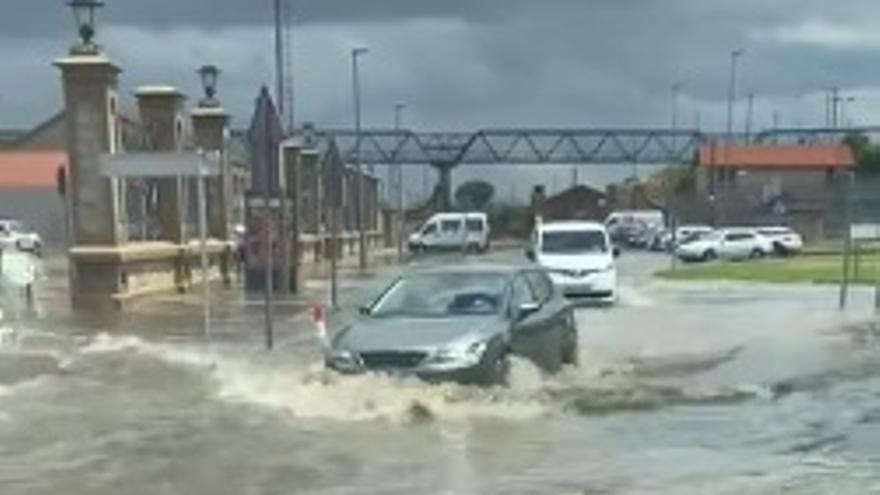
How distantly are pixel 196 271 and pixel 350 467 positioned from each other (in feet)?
87.3

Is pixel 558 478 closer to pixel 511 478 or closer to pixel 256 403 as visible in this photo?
pixel 511 478

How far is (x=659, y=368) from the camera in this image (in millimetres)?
20438

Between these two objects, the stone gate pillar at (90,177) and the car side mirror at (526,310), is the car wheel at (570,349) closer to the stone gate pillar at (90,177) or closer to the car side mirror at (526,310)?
the car side mirror at (526,310)

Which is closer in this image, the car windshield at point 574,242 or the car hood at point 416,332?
the car hood at point 416,332

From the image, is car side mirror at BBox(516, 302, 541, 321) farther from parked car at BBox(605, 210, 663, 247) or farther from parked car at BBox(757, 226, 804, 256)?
parked car at BBox(605, 210, 663, 247)

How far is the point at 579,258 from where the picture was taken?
112 feet

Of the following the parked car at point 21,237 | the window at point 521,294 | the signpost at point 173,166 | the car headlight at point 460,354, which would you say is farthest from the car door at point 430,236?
the car headlight at point 460,354

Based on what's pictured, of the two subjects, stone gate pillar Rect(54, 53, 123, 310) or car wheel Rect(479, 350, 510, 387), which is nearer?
car wheel Rect(479, 350, 510, 387)

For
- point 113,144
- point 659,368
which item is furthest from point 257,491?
point 113,144

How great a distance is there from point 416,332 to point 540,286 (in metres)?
3.34

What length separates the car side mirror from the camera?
1658 centimetres

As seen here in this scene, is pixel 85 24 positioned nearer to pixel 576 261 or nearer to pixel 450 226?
pixel 576 261

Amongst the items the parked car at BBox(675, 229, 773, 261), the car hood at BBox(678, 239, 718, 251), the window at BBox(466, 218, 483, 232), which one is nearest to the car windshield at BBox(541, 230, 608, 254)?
the parked car at BBox(675, 229, 773, 261)

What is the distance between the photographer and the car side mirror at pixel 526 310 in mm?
16583
